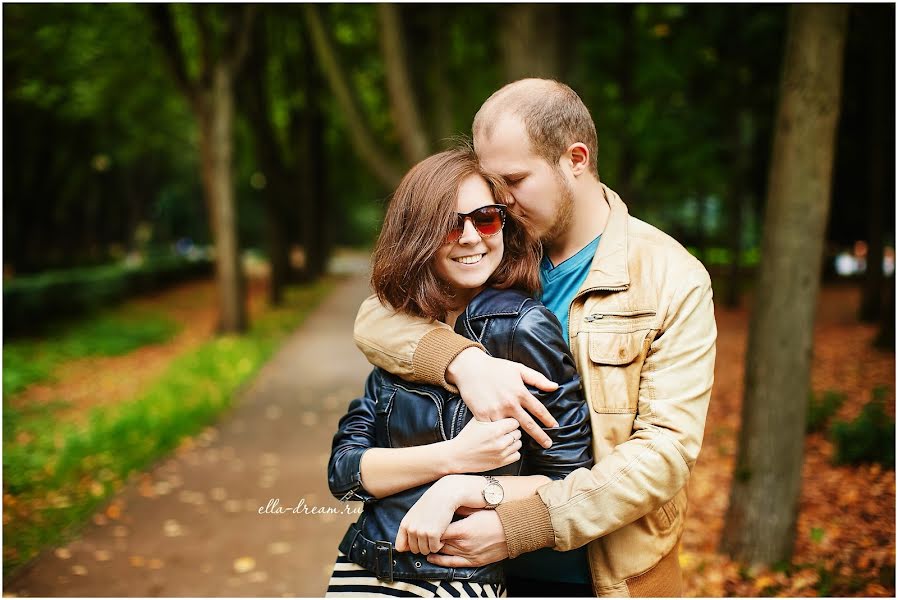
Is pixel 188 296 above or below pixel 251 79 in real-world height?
below

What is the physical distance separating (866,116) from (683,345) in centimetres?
1556

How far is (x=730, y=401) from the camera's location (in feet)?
35.2

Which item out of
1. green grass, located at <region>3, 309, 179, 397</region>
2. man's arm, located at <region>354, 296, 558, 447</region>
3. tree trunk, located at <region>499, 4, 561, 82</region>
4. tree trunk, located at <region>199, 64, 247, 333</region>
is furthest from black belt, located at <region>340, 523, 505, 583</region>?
tree trunk, located at <region>199, 64, 247, 333</region>

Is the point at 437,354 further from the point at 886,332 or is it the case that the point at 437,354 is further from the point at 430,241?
the point at 886,332

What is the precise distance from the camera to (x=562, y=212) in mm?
2352

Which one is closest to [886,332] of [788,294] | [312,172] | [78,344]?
[788,294]

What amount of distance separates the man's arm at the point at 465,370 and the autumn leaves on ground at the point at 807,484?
3.70m

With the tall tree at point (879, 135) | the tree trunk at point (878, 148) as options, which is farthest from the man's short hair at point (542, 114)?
the tree trunk at point (878, 148)

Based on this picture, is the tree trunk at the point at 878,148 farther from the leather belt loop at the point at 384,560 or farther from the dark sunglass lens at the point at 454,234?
the leather belt loop at the point at 384,560

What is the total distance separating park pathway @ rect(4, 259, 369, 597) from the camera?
5.36 m

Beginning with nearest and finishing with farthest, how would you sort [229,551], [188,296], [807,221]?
[807,221]
[229,551]
[188,296]

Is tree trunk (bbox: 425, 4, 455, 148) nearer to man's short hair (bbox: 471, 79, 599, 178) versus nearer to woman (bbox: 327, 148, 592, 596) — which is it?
man's short hair (bbox: 471, 79, 599, 178)

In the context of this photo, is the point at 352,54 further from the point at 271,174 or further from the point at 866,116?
the point at 866,116

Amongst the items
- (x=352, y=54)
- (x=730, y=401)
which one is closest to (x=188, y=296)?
(x=352, y=54)
